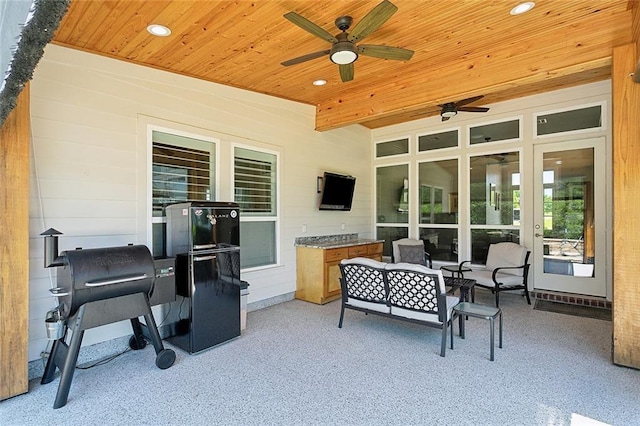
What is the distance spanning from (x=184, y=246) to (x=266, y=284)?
181 centimetres

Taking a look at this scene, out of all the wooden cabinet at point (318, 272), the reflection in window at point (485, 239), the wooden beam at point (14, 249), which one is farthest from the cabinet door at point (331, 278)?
the wooden beam at point (14, 249)

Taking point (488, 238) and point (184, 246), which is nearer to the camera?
point (184, 246)

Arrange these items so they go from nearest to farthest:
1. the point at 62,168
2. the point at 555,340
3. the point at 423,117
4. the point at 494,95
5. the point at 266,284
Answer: the point at 62,168, the point at 555,340, the point at 266,284, the point at 494,95, the point at 423,117

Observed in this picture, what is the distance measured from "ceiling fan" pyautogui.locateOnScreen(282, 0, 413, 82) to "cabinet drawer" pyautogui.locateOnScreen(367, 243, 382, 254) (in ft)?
10.9

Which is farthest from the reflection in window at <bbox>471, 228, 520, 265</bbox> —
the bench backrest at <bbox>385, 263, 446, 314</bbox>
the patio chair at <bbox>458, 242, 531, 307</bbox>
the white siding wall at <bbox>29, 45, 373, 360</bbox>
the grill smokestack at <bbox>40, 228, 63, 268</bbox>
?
the grill smokestack at <bbox>40, 228, 63, 268</bbox>

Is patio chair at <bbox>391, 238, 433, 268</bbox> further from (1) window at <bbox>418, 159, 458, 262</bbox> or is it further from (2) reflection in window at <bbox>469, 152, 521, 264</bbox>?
→ (2) reflection in window at <bbox>469, 152, 521, 264</bbox>

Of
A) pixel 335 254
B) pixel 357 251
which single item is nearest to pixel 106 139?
pixel 335 254

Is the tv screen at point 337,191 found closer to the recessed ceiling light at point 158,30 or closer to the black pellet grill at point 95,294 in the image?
the recessed ceiling light at point 158,30

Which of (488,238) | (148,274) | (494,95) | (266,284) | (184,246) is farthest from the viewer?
(488,238)

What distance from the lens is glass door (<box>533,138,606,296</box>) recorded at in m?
4.86

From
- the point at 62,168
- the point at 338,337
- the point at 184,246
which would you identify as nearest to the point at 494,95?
the point at 338,337

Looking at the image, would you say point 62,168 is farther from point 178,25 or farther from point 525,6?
point 525,6

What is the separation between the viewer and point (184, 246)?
3.30m

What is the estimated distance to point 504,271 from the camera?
16.9ft
